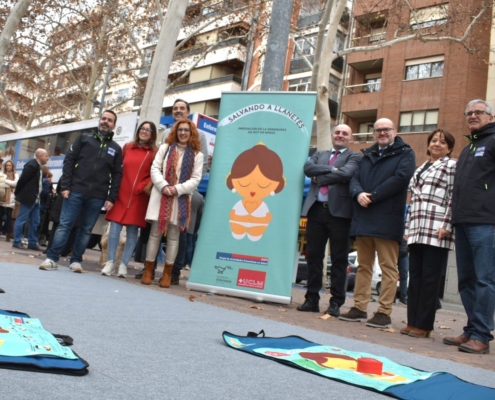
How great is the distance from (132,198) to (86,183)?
2.03ft

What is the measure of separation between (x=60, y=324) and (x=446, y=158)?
13.6ft

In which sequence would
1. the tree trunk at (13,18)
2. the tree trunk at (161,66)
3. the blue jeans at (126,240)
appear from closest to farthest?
1. the blue jeans at (126,240)
2. the tree trunk at (161,66)
3. the tree trunk at (13,18)

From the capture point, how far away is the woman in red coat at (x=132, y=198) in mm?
7758

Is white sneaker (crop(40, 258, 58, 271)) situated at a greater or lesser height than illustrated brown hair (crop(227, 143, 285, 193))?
lesser

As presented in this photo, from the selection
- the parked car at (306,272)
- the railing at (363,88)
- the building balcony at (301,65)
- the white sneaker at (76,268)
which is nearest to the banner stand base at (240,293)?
the white sneaker at (76,268)

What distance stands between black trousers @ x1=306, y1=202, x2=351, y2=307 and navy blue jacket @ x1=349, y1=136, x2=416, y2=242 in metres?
0.29

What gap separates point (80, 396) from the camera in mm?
2170

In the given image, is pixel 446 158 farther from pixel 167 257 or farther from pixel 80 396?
pixel 80 396

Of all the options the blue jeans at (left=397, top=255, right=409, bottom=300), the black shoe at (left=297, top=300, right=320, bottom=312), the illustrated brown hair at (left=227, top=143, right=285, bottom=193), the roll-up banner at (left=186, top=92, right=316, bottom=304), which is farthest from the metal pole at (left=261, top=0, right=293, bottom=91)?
the blue jeans at (left=397, top=255, right=409, bottom=300)

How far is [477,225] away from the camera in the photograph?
5289 mm

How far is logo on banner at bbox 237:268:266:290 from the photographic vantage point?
7094 millimetres

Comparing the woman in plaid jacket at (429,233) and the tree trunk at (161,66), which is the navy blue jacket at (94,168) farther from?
the tree trunk at (161,66)

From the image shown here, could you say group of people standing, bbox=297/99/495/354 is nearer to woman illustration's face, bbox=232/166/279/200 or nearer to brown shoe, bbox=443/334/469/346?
brown shoe, bbox=443/334/469/346

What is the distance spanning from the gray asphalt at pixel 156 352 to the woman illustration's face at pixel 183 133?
92.5 inches
